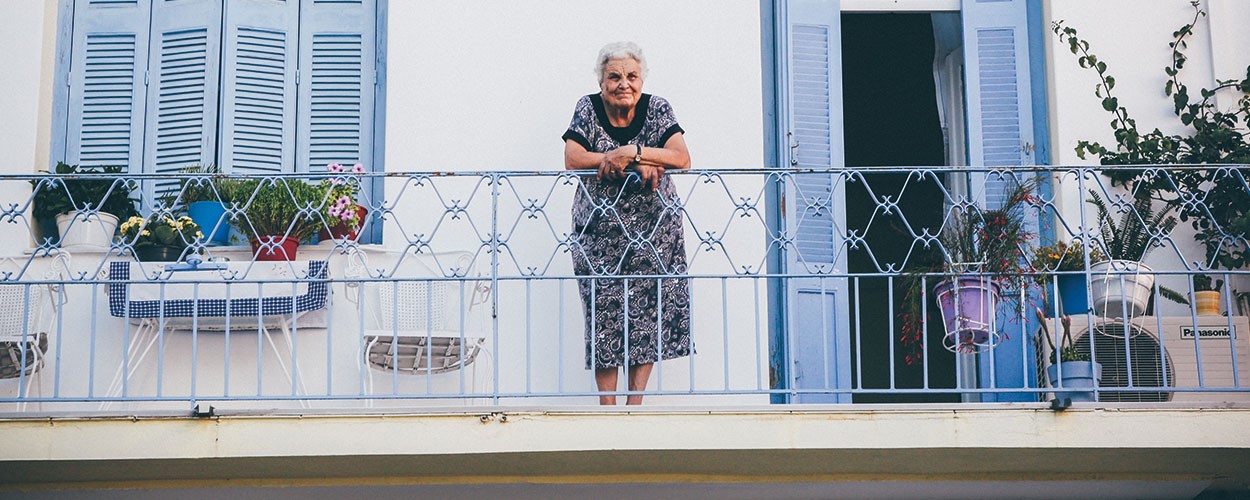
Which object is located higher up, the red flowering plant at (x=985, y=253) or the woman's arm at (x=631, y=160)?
the woman's arm at (x=631, y=160)

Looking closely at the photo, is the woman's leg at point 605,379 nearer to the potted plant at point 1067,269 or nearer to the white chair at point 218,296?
the white chair at point 218,296

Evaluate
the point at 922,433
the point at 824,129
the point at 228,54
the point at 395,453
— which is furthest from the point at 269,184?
the point at 922,433

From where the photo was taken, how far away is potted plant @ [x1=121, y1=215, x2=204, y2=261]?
26.4 ft

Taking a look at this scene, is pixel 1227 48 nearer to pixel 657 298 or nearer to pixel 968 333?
pixel 968 333

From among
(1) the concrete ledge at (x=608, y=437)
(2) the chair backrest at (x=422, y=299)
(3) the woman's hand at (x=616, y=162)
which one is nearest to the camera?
(1) the concrete ledge at (x=608, y=437)

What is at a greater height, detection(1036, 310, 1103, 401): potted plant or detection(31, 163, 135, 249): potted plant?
detection(31, 163, 135, 249): potted plant

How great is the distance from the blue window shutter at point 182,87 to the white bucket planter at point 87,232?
353 millimetres

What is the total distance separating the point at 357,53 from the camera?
8.71 m

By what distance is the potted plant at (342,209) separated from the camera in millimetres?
8078

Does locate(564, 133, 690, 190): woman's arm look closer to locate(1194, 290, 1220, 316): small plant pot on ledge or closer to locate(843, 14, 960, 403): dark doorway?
locate(1194, 290, 1220, 316): small plant pot on ledge

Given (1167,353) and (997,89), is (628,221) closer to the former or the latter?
(997,89)

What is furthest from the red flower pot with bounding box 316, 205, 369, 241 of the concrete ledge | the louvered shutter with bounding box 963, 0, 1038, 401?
the louvered shutter with bounding box 963, 0, 1038, 401

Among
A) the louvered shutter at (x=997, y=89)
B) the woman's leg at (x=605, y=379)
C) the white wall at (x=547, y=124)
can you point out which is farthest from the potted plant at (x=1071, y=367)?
the woman's leg at (x=605, y=379)

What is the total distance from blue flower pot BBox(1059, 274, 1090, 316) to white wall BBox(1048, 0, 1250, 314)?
0.72 meters
